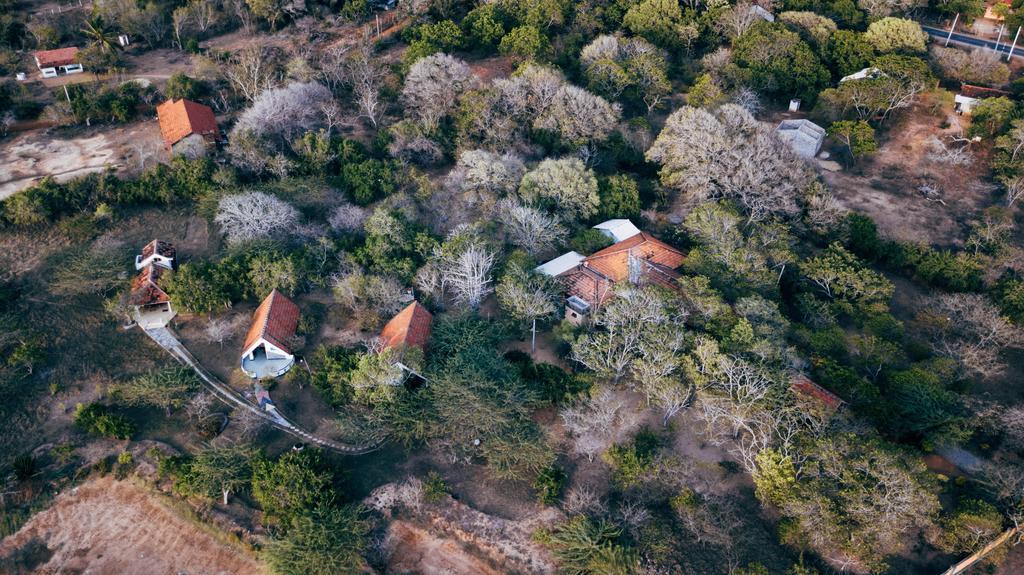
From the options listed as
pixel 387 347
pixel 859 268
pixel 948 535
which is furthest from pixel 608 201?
pixel 948 535

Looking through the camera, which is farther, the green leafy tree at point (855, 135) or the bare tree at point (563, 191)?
the green leafy tree at point (855, 135)

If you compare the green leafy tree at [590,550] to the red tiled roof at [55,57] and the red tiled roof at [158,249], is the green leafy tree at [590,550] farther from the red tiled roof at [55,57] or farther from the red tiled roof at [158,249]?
the red tiled roof at [55,57]

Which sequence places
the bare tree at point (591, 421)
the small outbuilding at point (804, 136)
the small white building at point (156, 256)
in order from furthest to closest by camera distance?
the small outbuilding at point (804, 136)
the small white building at point (156, 256)
the bare tree at point (591, 421)

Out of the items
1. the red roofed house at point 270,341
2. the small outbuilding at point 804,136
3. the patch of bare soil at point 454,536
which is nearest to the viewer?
the patch of bare soil at point 454,536

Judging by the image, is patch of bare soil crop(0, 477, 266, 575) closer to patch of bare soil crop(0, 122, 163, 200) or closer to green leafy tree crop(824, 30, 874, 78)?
patch of bare soil crop(0, 122, 163, 200)

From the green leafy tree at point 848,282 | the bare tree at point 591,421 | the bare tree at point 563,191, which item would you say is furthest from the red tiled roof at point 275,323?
the green leafy tree at point 848,282

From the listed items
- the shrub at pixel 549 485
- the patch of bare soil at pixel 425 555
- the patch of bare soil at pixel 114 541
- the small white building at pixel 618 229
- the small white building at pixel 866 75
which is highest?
the small white building at pixel 866 75
